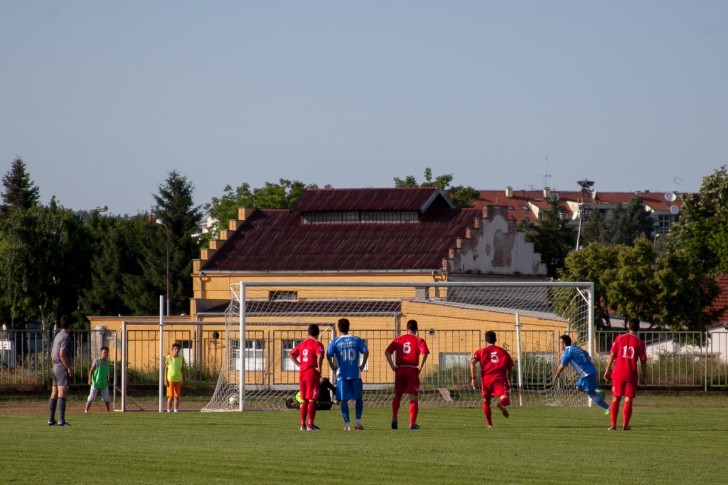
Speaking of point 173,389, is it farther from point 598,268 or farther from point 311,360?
point 598,268

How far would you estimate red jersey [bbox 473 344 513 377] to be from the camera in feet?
68.8

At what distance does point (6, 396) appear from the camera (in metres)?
33.8

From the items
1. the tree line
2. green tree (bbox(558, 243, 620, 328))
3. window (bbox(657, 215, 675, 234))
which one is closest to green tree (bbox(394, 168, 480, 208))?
the tree line

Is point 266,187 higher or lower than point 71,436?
higher

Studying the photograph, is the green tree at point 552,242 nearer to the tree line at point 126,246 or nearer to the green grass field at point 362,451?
the tree line at point 126,246

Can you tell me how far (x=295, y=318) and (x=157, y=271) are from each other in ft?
171

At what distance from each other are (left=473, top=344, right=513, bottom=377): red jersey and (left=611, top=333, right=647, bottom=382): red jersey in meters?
1.89

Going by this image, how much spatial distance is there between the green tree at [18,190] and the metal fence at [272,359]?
62.3 m

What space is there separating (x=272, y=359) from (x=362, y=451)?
18326mm

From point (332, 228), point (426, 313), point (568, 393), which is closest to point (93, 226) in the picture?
point (332, 228)

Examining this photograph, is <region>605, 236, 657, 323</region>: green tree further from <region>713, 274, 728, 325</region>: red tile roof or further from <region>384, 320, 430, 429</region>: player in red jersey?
<region>384, 320, 430, 429</region>: player in red jersey

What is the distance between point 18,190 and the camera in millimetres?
97375

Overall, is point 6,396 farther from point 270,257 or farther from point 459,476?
point 270,257

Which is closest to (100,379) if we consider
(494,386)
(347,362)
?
(347,362)
